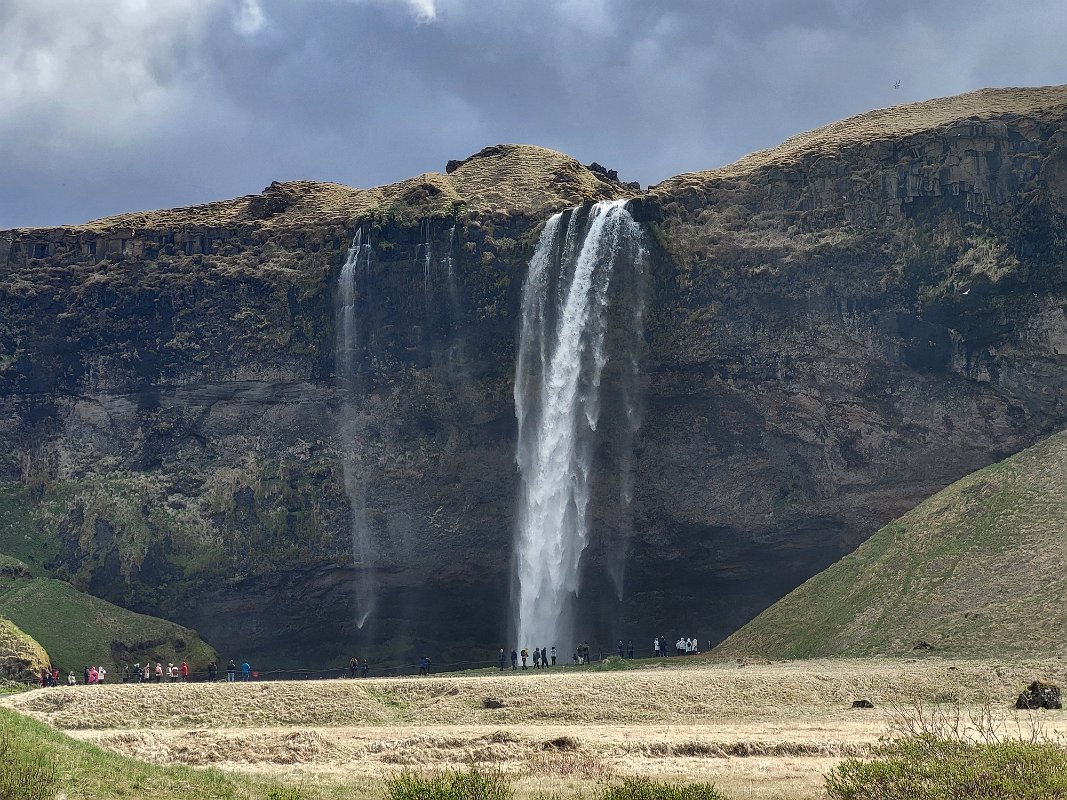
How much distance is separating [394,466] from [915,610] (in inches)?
1330

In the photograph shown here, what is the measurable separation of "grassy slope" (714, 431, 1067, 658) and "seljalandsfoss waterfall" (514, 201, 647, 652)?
1399 cm

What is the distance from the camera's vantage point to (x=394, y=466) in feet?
252

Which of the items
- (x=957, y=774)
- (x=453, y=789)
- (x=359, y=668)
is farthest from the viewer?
(x=359, y=668)

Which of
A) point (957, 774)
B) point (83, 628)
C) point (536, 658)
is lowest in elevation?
point (957, 774)

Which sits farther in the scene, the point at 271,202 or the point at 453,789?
the point at 271,202

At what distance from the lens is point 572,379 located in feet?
239

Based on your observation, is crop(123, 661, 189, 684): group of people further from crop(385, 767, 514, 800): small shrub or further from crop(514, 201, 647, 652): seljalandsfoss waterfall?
crop(385, 767, 514, 800): small shrub

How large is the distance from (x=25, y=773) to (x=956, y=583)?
40.2 metres

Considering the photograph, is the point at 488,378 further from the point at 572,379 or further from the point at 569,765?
the point at 569,765

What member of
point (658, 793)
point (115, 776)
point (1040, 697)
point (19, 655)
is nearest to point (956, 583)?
point (1040, 697)

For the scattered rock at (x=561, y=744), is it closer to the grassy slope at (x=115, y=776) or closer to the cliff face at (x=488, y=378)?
the grassy slope at (x=115, y=776)

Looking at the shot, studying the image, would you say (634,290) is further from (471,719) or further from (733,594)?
(471,719)

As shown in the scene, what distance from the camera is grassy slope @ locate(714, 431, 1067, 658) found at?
49844 millimetres

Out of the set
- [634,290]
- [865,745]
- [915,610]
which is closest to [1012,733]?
[865,745]
